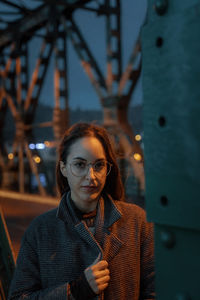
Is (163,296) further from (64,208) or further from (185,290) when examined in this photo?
(64,208)

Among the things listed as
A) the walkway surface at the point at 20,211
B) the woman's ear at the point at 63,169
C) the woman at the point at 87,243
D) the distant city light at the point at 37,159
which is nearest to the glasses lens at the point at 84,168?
the woman at the point at 87,243

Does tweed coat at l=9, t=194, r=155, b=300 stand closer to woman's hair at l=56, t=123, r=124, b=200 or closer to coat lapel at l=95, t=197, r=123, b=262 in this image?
coat lapel at l=95, t=197, r=123, b=262

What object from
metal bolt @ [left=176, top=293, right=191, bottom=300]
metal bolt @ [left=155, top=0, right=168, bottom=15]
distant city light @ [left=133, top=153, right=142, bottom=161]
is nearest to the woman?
metal bolt @ [left=176, top=293, right=191, bottom=300]

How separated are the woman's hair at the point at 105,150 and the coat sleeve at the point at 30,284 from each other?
43 centimetres

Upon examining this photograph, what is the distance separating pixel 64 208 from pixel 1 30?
11.7 m

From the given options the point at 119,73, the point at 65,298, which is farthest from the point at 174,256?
the point at 119,73

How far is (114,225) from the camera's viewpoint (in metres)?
1.66

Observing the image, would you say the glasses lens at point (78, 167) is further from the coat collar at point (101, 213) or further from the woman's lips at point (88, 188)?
the coat collar at point (101, 213)

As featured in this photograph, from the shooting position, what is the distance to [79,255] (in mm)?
1582

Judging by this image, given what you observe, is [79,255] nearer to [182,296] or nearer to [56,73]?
[182,296]

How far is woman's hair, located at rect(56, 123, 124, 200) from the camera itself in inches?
68.9

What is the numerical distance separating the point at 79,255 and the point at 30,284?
254mm

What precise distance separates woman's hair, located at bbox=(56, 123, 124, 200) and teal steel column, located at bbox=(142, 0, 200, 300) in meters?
0.93

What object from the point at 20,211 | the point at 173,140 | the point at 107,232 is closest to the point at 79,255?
the point at 107,232
